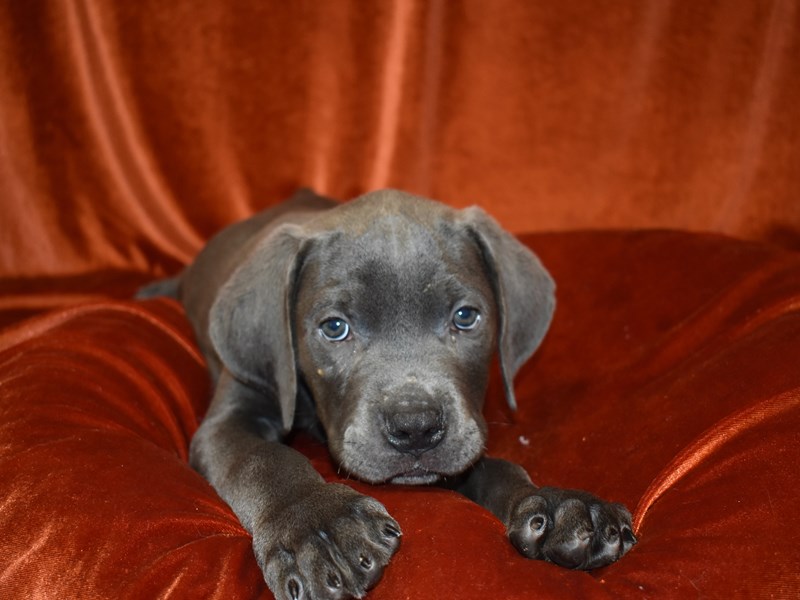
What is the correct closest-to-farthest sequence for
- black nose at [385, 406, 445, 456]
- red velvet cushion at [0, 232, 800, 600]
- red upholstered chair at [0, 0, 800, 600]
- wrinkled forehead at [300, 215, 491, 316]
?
1. red velvet cushion at [0, 232, 800, 600]
2. black nose at [385, 406, 445, 456]
3. wrinkled forehead at [300, 215, 491, 316]
4. red upholstered chair at [0, 0, 800, 600]

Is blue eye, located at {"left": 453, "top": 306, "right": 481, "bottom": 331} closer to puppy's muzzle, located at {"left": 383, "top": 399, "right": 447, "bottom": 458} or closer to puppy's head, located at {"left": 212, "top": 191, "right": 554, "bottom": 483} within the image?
puppy's head, located at {"left": 212, "top": 191, "right": 554, "bottom": 483}

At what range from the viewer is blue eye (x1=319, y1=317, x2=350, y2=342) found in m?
3.54

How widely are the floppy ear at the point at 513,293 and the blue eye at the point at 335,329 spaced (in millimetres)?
704

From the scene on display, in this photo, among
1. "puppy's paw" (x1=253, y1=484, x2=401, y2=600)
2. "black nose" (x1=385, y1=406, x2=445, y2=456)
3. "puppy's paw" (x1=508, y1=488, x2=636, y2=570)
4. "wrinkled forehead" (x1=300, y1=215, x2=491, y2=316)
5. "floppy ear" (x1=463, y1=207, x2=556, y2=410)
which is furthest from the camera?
"floppy ear" (x1=463, y1=207, x2=556, y2=410)

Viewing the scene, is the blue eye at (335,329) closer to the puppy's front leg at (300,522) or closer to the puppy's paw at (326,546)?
the puppy's front leg at (300,522)

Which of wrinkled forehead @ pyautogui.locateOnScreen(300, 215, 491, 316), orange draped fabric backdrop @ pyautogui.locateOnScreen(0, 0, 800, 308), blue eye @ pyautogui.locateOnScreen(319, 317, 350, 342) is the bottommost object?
orange draped fabric backdrop @ pyautogui.locateOnScreen(0, 0, 800, 308)

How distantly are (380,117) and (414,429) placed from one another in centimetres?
391

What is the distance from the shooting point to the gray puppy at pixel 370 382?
9.33 ft

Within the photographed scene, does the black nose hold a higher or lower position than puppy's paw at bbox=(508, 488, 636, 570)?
higher

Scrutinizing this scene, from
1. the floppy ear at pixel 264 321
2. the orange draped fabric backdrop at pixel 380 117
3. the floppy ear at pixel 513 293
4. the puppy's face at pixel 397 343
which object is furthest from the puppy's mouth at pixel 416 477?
the orange draped fabric backdrop at pixel 380 117

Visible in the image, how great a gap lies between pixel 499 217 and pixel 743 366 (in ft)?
10.4

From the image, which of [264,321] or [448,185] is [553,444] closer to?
[264,321]

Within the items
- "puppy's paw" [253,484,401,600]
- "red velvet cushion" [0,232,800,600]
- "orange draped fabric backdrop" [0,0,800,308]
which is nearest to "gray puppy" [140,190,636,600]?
"puppy's paw" [253,484,401,600]

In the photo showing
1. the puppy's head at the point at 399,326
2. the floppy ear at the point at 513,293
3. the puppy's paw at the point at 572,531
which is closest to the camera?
the puppy's paw at the point at 572,531
